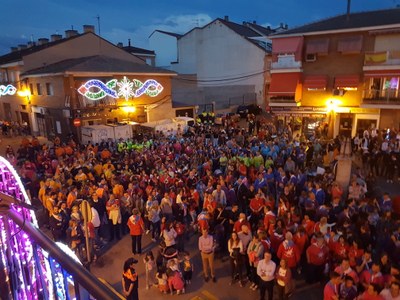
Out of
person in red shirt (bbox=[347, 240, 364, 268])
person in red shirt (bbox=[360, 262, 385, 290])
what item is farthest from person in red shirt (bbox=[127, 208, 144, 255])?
person in red shirt (bbox=[360, 262, 385, 290])

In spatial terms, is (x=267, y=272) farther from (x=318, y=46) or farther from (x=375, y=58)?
(x=318, y=46)

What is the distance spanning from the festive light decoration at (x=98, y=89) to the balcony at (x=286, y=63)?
13.4 meters

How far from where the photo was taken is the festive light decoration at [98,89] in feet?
75.0

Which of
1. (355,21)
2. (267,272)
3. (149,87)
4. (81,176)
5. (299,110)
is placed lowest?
(267,272)

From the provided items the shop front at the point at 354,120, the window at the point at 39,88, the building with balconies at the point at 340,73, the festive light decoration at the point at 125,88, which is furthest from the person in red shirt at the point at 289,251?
the window at the point at 39,88

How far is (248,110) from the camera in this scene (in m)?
33.6

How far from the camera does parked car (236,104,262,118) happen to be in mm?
33347

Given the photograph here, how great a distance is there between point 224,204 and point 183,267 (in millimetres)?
2689

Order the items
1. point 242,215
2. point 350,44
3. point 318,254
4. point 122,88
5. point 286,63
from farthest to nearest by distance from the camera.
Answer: point 122,88, point 286,63, point 350,44, point 242,215, point 318,254

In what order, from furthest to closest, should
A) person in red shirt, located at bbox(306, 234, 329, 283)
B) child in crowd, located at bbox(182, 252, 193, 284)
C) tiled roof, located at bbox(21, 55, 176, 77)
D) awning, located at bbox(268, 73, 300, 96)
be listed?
awning, located at bbox(268, 73, 300, 96) < tiled roof, located at bbox(21, 55, 176, 77) < child in crowd, located at bbox(182, 252, 193, 284) < person in red shirt, located at bbox(306, 234, 329, 283)

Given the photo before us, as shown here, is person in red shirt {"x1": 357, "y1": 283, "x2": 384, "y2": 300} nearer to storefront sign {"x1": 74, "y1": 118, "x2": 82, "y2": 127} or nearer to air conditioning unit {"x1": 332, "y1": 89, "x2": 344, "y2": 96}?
air conditioning unit {"x1": 332, "y1": 89, "x2": 344, "y2": 96}

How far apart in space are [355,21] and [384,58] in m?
4.32

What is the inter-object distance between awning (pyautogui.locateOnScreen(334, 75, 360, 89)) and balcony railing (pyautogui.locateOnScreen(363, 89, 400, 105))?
1.01 metres

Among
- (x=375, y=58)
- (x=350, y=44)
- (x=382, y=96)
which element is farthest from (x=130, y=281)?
(x=350, y=44)
